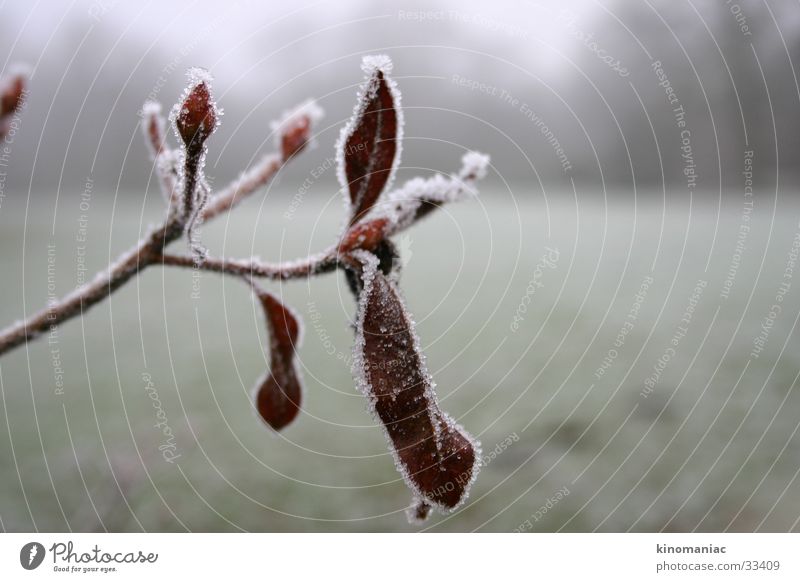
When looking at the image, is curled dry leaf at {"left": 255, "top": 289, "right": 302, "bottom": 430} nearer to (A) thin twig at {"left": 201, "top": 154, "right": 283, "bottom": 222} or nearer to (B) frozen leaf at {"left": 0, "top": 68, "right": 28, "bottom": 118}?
(A) thin twig at {"left": 201, "top": 154, "right": 283, "bottom": 222}

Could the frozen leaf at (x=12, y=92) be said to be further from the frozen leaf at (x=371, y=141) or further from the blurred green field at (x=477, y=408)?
the blurred green field at (x=477, y=408)

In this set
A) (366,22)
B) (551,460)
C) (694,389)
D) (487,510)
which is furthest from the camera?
(694,389)

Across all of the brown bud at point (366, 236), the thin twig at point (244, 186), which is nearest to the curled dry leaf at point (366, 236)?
the brown bud at point (366, 236)

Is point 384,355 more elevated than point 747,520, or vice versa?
point 384,355

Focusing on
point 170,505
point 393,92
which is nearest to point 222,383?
point 170,505

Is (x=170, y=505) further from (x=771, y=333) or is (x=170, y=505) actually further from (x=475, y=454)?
(x=771, y=333)

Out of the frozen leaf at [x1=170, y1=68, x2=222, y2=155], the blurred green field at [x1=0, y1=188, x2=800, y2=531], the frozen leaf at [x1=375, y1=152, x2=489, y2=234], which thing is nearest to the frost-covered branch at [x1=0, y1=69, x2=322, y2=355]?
the frozen leaf at [x1=170, y1=68, x2=222, y2=155]

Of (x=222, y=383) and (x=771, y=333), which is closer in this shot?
(x=771, y=333)

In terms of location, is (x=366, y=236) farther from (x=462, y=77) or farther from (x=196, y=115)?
(x=462, y=77)
